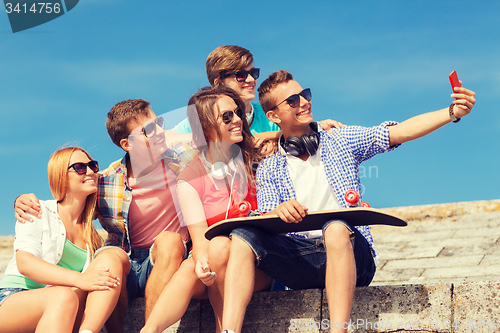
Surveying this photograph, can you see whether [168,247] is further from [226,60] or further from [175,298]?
[226,60]

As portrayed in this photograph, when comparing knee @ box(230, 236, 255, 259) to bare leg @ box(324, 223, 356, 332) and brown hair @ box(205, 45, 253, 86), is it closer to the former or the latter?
bare leg @ box(324, 223, 356, 332)

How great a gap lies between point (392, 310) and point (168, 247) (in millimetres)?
1395

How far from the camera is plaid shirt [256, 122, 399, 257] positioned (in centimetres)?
321

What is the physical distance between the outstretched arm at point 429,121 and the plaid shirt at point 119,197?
53.9 inches

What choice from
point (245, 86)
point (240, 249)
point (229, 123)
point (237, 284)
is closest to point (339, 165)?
point (229, 123)

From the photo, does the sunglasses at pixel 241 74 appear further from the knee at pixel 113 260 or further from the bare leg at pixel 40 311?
the bare leg at pixel 40 311

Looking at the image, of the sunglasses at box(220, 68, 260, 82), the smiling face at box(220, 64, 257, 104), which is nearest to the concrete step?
the smiling face at box(220, 64, 257, 104)

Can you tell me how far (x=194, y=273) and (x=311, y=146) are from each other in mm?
1126

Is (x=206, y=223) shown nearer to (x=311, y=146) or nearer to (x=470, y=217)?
(x=311, y=146)

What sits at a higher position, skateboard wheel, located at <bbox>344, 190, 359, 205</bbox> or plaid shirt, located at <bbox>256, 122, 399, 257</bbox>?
plaid shirt, located at <bbox>256, 122, 399, 257</bbox>

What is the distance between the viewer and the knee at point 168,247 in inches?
124

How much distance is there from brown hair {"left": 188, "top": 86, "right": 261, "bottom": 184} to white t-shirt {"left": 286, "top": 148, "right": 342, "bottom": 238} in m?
0.29

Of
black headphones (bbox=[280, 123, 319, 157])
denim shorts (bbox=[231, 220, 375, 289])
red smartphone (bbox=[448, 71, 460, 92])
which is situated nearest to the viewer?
red smartphone (bbox=[448, 71, 460, 92])

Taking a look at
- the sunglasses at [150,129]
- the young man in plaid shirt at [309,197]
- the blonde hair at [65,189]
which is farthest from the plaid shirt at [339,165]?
the blonde hair at [65,189]
